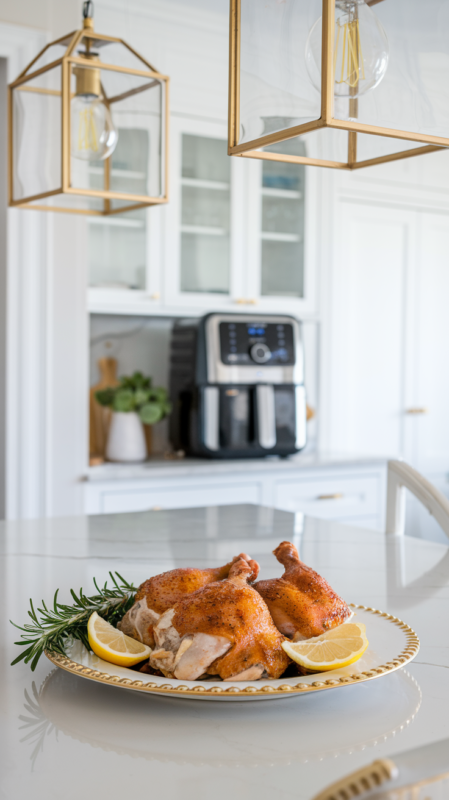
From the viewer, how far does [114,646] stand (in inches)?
28.8

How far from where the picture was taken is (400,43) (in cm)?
87

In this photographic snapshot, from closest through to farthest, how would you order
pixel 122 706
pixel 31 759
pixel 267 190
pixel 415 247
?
pixel 31 759 → pixel 122 706 → pixel 267 190 → pixel 415 247

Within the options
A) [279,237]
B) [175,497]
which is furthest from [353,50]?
[279,237]

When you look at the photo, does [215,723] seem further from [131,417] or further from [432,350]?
[432,350]

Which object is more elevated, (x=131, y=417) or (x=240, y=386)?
(x=240, y=386)

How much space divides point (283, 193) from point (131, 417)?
45.4 inches

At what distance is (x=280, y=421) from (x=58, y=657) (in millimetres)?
2412

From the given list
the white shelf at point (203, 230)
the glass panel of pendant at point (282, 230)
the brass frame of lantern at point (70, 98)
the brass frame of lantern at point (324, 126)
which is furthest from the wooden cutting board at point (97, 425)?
the brass frame of lantern at point (324, 126)

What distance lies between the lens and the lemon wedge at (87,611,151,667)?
2.36 feet

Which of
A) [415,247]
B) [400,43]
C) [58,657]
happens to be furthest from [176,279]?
[58,657]

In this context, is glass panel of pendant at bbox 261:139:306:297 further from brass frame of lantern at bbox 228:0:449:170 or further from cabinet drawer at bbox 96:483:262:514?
brass frame of lantern at bbox 228:0:449:170

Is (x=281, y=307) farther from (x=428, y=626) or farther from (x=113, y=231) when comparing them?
(x=428, y=626)

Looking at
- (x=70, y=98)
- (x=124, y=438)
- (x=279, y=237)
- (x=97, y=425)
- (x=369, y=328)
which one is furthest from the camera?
(x=369, y=328)

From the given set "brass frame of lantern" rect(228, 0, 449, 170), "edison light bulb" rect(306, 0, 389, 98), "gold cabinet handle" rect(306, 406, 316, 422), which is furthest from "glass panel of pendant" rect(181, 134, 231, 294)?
"edison light bulb" rect(306, 0, 389, 98)
